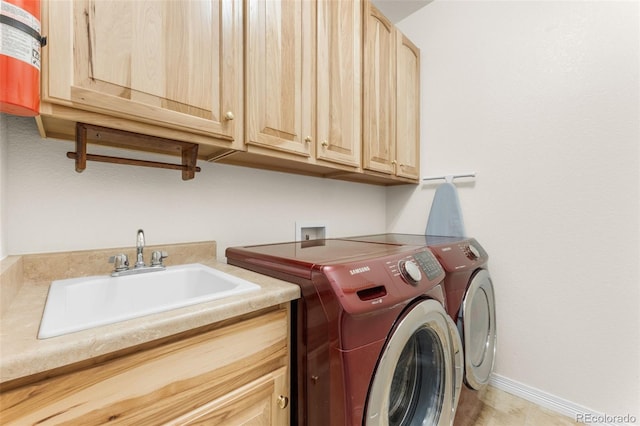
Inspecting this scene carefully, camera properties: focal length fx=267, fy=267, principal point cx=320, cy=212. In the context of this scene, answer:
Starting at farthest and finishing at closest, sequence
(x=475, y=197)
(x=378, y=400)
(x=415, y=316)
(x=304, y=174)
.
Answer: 1. (x=475, y=197)
2. (x=304, y=174)
3. (x=415, y=316)
4. (x=378, y=400)

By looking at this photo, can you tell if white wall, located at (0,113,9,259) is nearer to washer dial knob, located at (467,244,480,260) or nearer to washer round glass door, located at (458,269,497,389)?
washer round glass door, located at (458,269,497,389)

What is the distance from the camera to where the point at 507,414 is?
1.49 meters

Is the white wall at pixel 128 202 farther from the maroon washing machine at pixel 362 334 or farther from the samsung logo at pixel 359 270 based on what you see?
the samsung logo at pixel 359 270

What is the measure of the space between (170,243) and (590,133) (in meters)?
2.22

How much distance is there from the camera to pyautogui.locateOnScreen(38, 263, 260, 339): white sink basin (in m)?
0.72

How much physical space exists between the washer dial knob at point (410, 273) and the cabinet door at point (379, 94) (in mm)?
789

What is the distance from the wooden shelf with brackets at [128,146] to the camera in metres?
0.84

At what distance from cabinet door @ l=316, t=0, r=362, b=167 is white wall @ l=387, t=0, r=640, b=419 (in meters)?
0.86

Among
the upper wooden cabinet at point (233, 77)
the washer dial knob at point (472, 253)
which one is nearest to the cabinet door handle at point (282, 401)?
the upper wooden cabinet at point (233, 77)

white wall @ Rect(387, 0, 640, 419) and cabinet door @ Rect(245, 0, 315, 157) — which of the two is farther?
white wall @ Rect(387, 0, 640, 419)

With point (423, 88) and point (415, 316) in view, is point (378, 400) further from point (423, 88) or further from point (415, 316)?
point (423, 88)

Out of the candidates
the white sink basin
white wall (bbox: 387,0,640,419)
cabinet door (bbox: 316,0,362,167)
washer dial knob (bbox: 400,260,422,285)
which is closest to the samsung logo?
washer dial knob (bbox: 400,260,422,285)

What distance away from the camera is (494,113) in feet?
5.85

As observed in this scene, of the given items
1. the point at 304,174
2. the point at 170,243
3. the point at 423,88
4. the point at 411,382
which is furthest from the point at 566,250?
the point at 170,243
